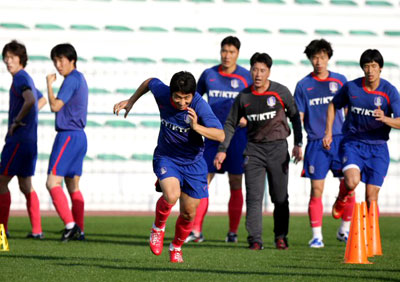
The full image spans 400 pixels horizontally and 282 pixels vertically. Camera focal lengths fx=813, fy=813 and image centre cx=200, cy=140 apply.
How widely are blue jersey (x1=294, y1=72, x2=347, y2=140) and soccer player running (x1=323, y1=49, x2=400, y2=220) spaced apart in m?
0.99

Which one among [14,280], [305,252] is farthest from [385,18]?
[14,280]

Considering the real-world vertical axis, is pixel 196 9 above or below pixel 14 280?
above

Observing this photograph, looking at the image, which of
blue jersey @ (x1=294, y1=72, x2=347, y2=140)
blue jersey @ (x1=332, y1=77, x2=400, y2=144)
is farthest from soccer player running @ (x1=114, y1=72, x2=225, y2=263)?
blue jersey @ (x1=294, y1=72, x2=347, y2=140)

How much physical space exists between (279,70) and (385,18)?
11.3 feet

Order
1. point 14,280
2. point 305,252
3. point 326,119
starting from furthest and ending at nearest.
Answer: point 326,119 < point 305,252 < point 14,280

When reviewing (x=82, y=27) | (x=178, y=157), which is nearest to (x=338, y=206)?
(x=178, y=157)

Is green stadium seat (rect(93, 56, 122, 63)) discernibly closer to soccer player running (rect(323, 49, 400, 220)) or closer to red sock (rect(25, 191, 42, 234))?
red sock (rect(25, 191, 42, 234))

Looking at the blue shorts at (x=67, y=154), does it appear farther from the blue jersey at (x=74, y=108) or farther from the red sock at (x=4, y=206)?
the red sock at (x=4, y=206)

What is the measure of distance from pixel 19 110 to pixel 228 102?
2.56 metres

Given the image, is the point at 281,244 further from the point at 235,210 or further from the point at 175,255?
the point at 175,255

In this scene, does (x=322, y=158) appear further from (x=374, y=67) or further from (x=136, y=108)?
(x=136, y=108)

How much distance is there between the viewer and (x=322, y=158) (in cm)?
981

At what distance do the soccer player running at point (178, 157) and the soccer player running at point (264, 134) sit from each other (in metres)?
1.74

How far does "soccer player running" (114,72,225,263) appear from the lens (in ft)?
22.5
